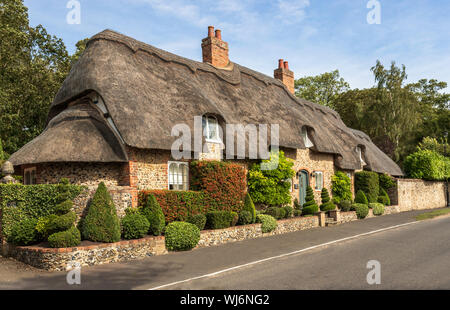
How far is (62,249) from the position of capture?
9.79 metres

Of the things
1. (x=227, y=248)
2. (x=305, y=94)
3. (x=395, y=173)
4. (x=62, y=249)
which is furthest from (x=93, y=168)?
(x=305, y=94)

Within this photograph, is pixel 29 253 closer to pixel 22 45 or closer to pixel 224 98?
pixel 224 98

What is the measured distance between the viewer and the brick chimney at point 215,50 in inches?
875

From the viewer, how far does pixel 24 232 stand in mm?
10727

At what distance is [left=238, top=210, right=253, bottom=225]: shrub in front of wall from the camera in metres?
15.6

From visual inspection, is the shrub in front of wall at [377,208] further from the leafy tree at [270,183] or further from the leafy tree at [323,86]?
the leafy tree at [323,86]

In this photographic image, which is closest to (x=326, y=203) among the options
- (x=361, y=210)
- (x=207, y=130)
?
(x=361, y=210)

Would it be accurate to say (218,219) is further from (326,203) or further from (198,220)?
(326,203)

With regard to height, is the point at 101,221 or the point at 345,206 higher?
the point at 101,221

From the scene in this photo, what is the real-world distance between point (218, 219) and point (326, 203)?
383 inches

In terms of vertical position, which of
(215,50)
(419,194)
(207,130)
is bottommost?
(419,194)

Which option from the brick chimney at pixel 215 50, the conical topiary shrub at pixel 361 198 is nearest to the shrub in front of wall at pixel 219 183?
the brick chimney at pixel 215 50

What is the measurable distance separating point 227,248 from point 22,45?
2407 centimetres

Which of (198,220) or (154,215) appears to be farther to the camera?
(198,220)
